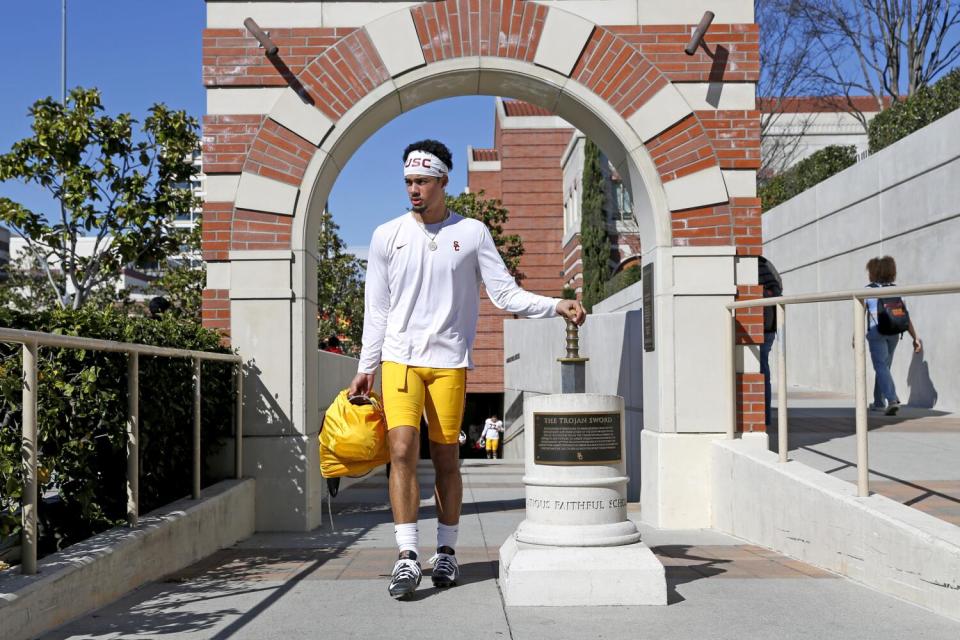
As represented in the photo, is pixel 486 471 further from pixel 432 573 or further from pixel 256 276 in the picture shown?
pixel 432 573

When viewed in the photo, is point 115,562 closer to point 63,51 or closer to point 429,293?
point 429,293

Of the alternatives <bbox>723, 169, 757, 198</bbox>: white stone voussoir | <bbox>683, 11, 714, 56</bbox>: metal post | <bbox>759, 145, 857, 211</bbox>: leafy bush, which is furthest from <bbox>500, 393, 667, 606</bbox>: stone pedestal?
<bbox>759, 145, 857, 211</bbox>: leafy bush

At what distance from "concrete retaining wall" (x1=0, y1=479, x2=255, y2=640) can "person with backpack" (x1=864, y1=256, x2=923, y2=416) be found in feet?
22.5

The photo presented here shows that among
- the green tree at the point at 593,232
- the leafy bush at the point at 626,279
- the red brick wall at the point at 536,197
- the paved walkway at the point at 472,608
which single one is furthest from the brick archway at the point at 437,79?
the red brick wall at the point at 536,197

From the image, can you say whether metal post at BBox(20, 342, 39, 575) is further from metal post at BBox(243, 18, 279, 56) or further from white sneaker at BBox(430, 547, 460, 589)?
metal post at BBox(243, 18, 279, 56)

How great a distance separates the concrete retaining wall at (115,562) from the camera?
408 centimetres

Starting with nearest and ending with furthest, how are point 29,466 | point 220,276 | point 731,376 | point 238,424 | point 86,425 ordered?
1. point 29,466
2. point 86,425
3. point 238,424
4. point 731,376
5. point 220,276

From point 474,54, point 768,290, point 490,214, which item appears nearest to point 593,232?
point 490,214

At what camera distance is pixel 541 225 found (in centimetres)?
4631

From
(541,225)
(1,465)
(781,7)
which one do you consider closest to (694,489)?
(1,465)

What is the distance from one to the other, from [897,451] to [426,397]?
13.7ft

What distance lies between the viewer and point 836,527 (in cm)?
571

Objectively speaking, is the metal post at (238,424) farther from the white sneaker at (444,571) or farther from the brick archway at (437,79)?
the white sneaker at (444,571)

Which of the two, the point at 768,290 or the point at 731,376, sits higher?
the point at 768,290
